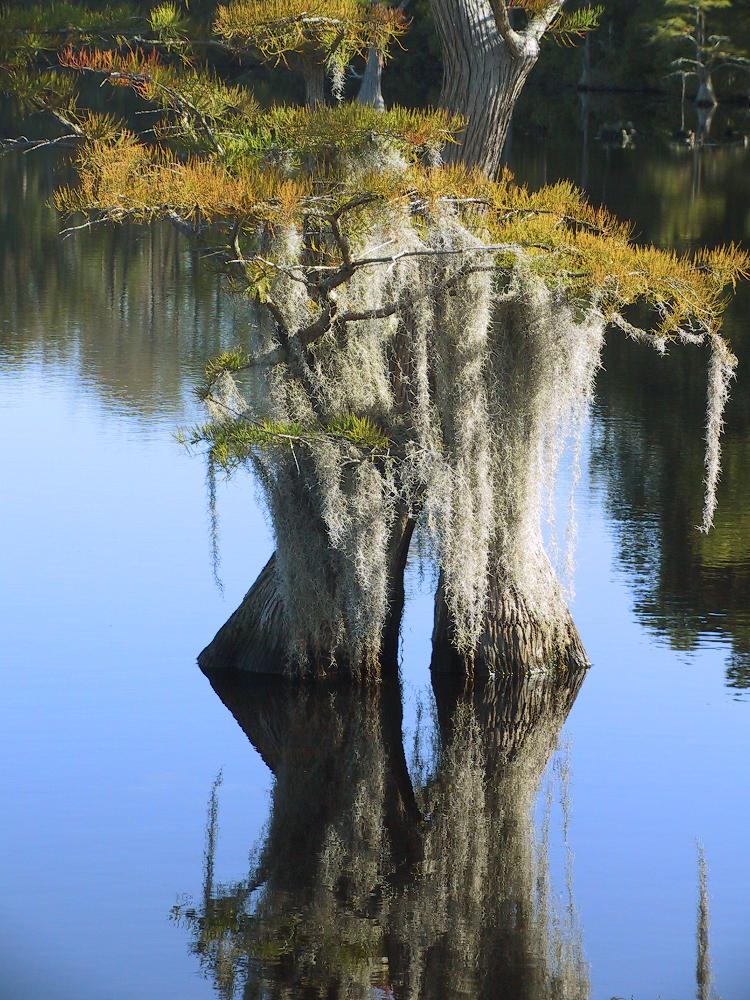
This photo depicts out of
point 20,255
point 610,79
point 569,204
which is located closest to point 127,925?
point 569,204

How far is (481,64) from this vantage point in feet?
Result: 23.5

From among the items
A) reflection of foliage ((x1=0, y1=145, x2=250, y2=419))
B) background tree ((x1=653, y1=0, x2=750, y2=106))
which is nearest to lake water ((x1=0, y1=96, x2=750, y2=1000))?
reflection of foliage ((x1=0, y1=145, x2=250, y2=419))

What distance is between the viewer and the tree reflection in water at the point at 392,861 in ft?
16.2

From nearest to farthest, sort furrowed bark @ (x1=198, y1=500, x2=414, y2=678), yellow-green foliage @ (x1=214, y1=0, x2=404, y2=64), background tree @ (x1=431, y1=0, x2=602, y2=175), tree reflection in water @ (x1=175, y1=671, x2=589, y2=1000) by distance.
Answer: tree reflection in water @ (x1=175, y1=671, x2=589, y2=1000), yellow-green foliage @ (x1=214, y1=0, x2=404, y2=64), background tree @ (x1=431, y1=0, x2=602, y2=175), furrowed bark @ (x1=198, y1=500, x2=414, y2=678)

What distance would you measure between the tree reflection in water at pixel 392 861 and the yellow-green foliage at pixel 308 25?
2829 millimetres

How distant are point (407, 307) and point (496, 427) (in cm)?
68

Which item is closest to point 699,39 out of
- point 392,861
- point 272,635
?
point 272,635

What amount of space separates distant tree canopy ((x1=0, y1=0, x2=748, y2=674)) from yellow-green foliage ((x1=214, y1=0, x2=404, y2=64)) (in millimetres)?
11

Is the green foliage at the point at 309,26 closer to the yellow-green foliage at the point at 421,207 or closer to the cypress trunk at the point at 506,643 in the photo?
the yellow-green foliage at the point at 421,207

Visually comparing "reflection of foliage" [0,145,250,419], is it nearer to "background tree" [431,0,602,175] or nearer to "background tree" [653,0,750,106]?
"background tree" [431,0,602,175]

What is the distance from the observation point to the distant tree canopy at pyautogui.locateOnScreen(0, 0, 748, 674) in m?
6.52

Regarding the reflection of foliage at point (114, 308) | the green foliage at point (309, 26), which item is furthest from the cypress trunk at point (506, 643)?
the reflection of foliage at point (114, 308)

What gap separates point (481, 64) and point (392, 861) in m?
3.53

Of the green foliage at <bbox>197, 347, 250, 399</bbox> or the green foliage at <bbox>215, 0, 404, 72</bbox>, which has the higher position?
the green foliage at <bbox>215, 0, 404, 72</bbox>
